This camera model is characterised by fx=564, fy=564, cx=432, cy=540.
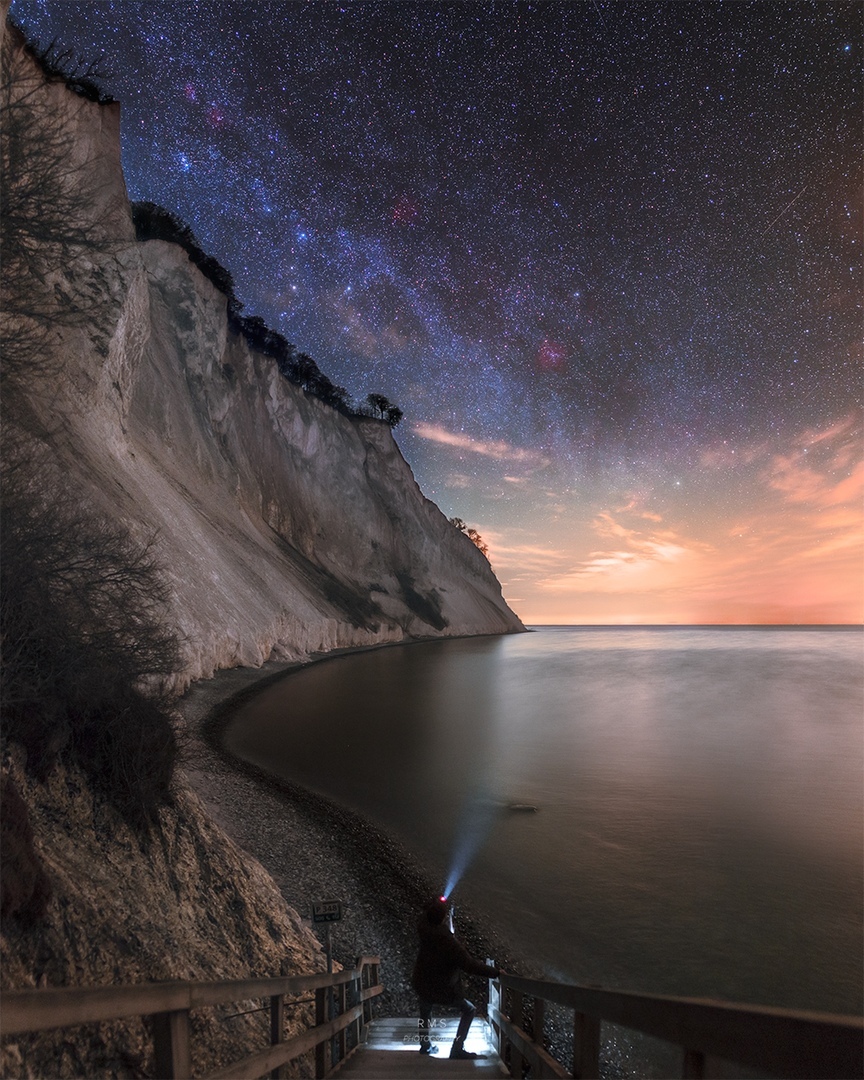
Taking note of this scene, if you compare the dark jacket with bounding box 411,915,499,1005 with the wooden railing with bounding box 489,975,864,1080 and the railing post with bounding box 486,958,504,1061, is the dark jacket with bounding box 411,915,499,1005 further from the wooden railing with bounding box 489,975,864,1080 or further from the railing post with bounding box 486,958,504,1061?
the wooden railing with bounding box 489,975,864,1080

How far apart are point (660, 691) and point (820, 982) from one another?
36.4 m

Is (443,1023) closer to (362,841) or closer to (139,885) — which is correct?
(139,885)

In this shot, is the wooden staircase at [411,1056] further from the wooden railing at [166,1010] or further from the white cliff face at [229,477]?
the white cliff face at [229,477]

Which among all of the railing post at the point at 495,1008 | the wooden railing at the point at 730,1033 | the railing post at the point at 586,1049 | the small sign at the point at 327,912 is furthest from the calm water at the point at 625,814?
the wooden railing at the point at 730,1033

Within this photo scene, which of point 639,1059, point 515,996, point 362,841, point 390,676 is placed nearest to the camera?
point 515,996

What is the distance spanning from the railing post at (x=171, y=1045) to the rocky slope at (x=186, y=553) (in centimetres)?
138

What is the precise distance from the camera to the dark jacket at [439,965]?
488 centimetres

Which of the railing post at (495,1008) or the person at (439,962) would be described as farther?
the railing post at (495,1008)

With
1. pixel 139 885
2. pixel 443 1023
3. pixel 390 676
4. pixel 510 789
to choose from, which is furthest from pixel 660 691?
pixel 139 885

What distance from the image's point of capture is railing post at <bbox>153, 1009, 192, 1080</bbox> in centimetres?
197

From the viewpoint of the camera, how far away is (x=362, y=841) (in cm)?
1197

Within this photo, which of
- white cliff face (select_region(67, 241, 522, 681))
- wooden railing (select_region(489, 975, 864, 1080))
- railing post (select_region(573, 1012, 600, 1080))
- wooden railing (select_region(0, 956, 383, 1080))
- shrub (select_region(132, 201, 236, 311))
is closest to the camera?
wooden railing (select_region(489, 975, 864, 1080))

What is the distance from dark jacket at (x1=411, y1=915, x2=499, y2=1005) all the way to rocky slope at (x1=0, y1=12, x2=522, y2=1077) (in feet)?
4.40

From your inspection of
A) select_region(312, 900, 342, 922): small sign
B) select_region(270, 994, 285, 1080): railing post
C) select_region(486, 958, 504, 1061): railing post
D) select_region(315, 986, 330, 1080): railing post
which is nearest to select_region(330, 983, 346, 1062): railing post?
select_region(312, 900, 342, 922): small sign
